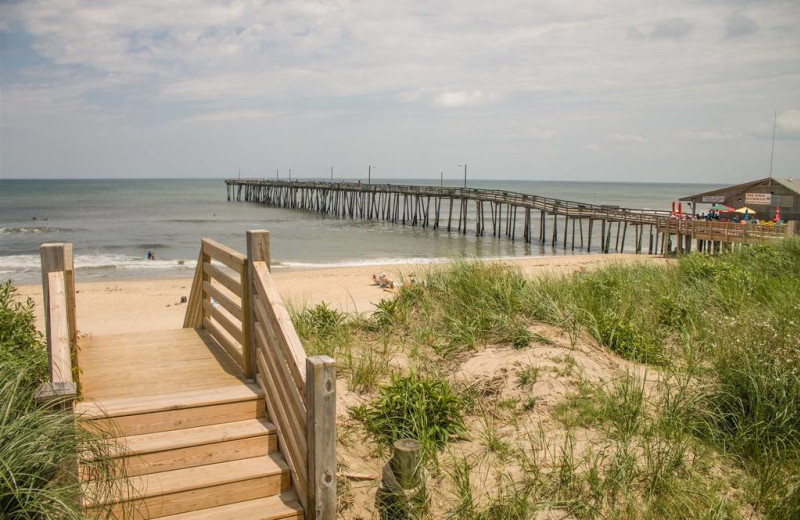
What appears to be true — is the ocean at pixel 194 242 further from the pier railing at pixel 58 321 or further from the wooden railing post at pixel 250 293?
the pier railing at pixel 58 321

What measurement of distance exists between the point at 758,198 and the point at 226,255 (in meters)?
31.4

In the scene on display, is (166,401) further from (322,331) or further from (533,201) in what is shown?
(533,201)

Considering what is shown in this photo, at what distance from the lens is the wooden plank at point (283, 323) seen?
4.11m

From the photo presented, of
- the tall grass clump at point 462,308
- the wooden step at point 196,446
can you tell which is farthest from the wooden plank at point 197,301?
the wooden step at point 196,446

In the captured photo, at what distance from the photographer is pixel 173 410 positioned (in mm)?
4543

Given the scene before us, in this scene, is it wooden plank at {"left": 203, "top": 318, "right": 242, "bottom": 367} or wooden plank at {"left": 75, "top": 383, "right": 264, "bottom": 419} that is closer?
wooden plank at {"left": 75, "top": 383, "right": 264, "bottom": 419}

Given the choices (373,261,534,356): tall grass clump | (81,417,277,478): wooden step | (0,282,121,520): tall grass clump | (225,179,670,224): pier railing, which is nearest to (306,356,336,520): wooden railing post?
(81,417,277,478): wooden step

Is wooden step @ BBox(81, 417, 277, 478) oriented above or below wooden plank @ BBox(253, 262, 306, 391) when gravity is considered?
below

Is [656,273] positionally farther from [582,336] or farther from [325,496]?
[325,496]

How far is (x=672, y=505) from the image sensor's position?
153 inches

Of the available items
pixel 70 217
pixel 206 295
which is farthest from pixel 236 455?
pixel 70 217

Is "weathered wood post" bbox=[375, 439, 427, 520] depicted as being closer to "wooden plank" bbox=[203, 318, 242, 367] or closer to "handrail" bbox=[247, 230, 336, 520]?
"handrail" bbox=[247, 230, 336, 520]

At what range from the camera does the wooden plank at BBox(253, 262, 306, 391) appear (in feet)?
13.5

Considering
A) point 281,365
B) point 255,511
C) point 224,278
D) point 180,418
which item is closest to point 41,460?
point 255,511
